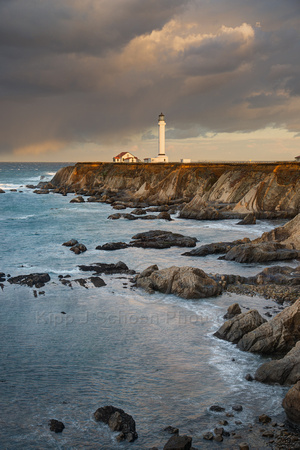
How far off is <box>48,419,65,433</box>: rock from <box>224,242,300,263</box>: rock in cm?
2160

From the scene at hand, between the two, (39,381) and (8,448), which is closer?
(8,448)

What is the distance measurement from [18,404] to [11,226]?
41258mm

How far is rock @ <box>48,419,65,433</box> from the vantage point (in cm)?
1270

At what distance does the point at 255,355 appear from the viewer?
17188mm

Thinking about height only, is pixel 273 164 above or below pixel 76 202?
above

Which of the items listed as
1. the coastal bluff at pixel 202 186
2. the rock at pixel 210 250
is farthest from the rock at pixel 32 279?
the coastal bluff at pixel 202 186

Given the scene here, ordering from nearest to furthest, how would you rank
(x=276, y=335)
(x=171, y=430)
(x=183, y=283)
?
(x=171, y=430) < (x=276, y=335) < (x=183, y=283)

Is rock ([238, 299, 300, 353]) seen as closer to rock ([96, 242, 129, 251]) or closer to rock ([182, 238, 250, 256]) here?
rock ([182, 238, 250, 256])

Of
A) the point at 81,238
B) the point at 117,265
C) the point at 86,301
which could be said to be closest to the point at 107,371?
the point at 86,301

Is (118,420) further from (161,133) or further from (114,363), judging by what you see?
(161,133)

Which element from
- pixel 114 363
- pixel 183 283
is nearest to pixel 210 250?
pixel 183 283

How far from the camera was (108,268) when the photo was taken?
3080 cm

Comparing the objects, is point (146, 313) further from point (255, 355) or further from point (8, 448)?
point (8, 448)

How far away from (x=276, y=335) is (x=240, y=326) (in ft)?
5.82
